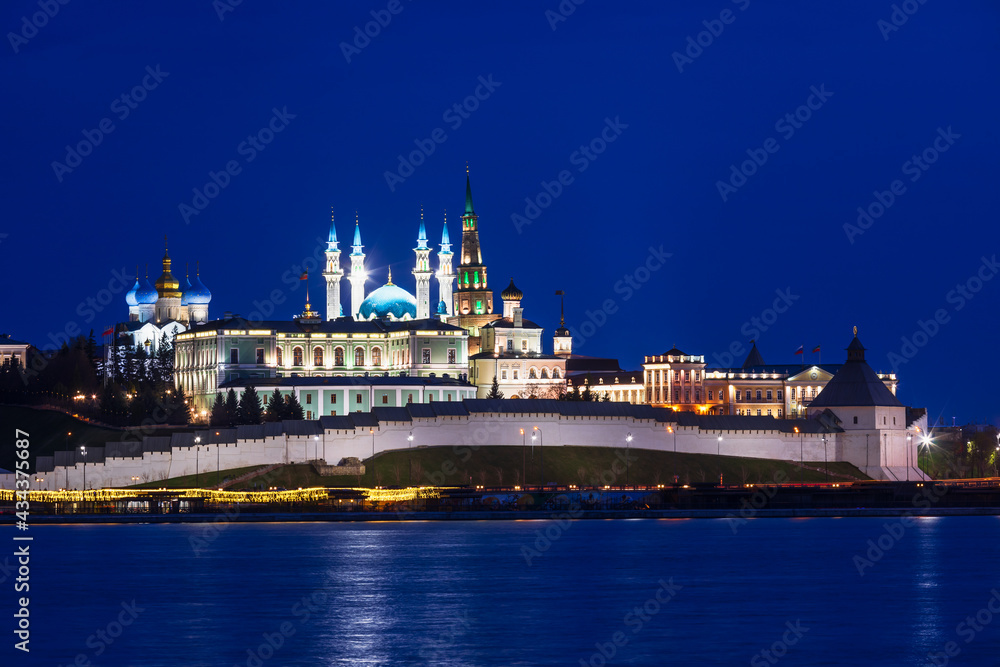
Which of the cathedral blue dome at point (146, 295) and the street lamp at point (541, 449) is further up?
the cathedral blue dome at point (146, 295)

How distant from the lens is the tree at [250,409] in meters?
101

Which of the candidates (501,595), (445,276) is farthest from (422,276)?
(501,595)

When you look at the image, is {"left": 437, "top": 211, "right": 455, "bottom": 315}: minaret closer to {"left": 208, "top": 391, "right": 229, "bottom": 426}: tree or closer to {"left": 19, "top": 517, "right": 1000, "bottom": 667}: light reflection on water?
{"left": 208, "top": 391, "right": 229, "bottom": 426}: tree

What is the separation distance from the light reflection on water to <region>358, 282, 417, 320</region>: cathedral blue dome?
224 ft

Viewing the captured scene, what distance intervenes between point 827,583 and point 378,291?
93708mm

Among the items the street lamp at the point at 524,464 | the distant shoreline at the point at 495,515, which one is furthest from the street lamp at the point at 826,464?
the street lamp at the point at 524,464

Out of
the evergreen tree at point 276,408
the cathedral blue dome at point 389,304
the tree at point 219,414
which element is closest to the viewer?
the tree at point 219,414

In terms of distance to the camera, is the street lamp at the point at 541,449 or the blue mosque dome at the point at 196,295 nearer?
the street lamp at the point at 541,449

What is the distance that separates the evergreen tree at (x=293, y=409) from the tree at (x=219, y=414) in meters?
3.70

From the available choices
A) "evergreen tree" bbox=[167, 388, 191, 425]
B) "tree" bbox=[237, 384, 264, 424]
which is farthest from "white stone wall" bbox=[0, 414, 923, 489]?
"evergreen tree" bbox=[167, 388, 191, 425]

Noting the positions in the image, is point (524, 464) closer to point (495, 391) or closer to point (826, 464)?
point (826, 464)

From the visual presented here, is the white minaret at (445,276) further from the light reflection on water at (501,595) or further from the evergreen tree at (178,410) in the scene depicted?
the light reflection on water at (501,595)

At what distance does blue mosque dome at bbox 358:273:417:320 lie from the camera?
5546 inches

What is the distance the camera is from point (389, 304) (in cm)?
14125
